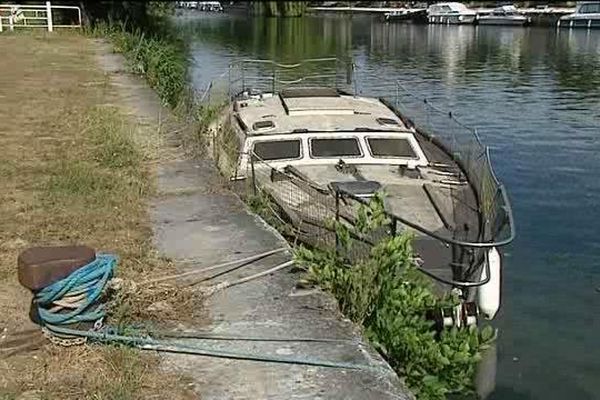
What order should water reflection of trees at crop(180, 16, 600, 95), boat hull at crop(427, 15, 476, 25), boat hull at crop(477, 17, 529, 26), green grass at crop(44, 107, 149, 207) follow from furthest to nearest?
boat hull at crop(427, 15, 476, 25)
boat hull at crop(477, 17, 529, 26)
water reflection of trees at crop(180, 16, 600, 95)
green grass at crop(44, 107, 149, 207)

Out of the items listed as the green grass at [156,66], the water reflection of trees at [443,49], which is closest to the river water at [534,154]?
the water reflection of trees at [443,49]

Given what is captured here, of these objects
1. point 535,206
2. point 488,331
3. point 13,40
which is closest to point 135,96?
point 535,206

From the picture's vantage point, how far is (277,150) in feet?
38.7

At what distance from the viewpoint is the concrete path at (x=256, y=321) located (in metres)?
4.70

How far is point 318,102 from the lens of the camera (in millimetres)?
13766

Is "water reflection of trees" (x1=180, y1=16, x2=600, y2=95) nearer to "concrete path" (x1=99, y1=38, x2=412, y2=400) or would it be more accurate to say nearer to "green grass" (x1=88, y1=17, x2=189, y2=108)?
"green grass" (x1=88, y1=17, x2=189, y2=108)

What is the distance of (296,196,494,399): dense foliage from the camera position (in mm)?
5316

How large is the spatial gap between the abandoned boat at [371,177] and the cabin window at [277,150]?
0.01 metres

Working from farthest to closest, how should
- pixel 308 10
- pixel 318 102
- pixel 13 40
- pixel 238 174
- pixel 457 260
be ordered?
1. pixel 308 10
2. pixel 13 40
3. pixel 318 102
4. pixel 238 174
5. pixel 457 260

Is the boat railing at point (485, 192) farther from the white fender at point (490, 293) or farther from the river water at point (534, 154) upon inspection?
the river water at point (534, 154)

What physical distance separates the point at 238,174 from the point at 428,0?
101808 millimetres

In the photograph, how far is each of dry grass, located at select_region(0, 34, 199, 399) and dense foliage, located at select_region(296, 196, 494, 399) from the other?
1.32 metres

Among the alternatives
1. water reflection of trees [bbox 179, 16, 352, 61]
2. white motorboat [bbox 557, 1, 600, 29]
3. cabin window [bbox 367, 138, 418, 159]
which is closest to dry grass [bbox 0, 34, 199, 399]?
cabin window [bbox 367, 138, 418, 159]

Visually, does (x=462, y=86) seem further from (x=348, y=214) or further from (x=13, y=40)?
(x=348, y=214)
